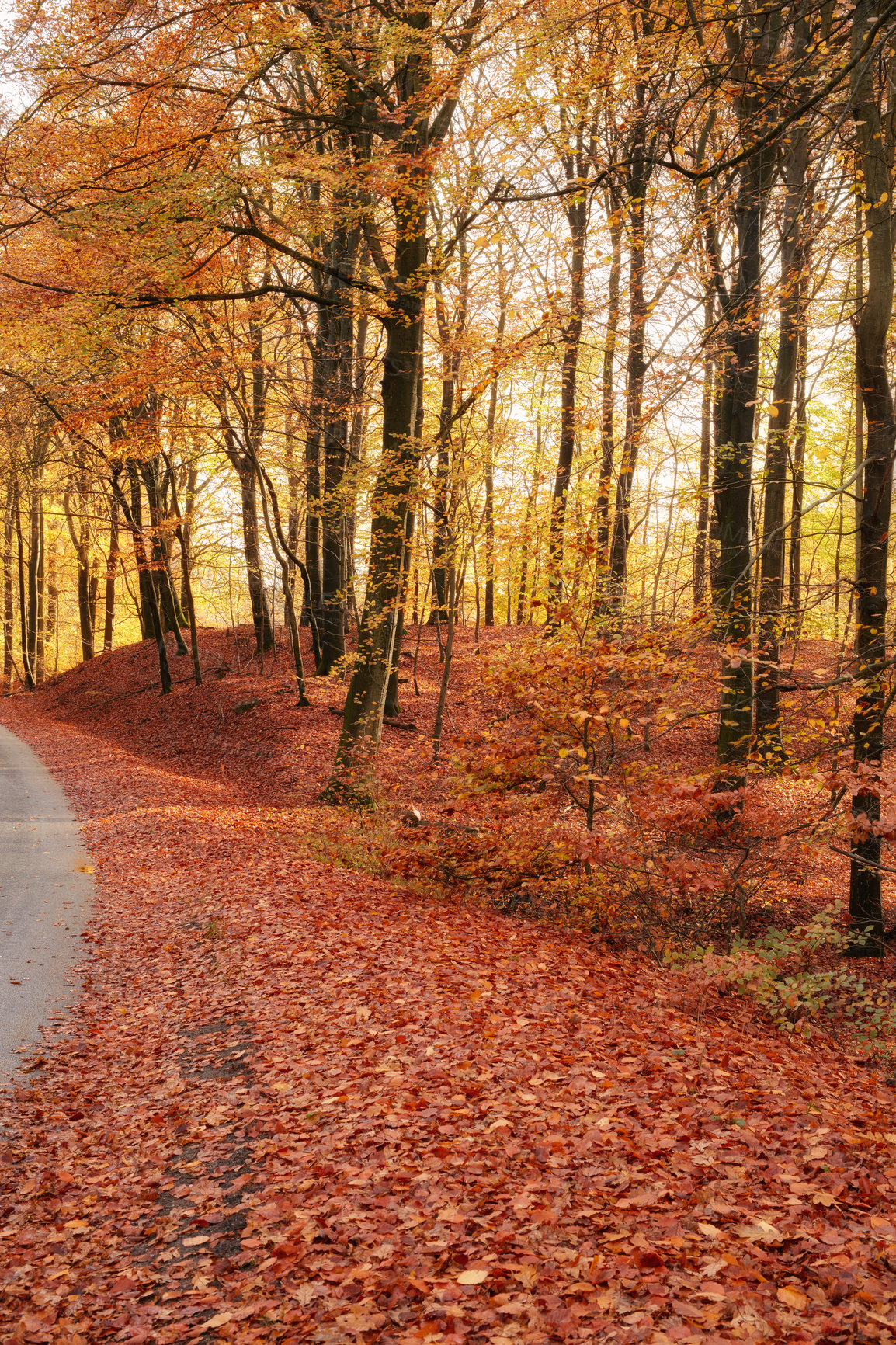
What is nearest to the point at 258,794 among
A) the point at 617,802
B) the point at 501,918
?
the point at 501,918

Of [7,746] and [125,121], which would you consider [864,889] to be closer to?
[125,121]

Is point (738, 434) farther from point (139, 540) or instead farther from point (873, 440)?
point (139, 540)

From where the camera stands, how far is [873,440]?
24.6ft

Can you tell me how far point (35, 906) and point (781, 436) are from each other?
12.1 m

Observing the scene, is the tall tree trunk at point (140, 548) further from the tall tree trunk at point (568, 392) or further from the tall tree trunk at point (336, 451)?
the tall tree trunk at point (568, 392)

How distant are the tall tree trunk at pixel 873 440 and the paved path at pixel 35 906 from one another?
23.4 feet

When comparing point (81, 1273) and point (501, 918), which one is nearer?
point (81, 1273)

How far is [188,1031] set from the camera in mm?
6445

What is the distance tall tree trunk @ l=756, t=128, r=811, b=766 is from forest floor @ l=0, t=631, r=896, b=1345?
3396 mm

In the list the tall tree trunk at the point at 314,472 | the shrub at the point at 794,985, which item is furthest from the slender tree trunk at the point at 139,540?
the shrub at the point at 794,985

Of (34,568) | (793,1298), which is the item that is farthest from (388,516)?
(34,568)

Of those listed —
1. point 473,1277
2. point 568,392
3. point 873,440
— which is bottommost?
point 473,1277

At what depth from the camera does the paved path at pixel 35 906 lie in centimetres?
695

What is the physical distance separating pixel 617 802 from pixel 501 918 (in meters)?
1.97
